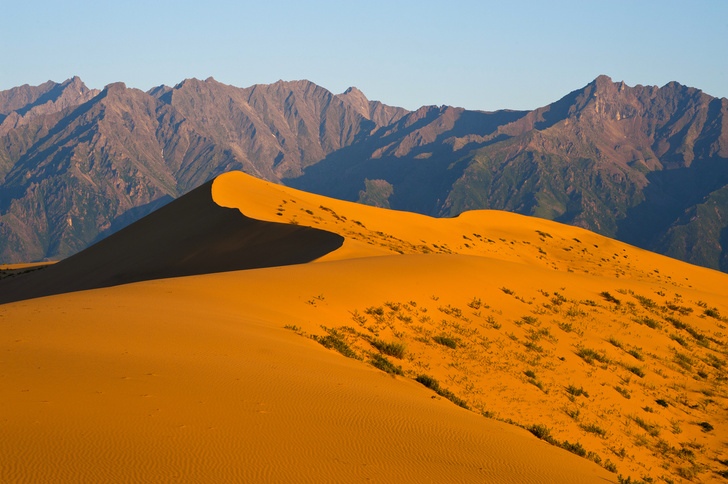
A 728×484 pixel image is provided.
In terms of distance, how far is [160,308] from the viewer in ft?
42.0

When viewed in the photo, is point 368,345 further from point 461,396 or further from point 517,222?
point 517,222

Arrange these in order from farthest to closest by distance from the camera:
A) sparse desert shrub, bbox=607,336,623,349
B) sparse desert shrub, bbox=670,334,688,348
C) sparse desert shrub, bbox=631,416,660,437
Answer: sparse desert shrub, bbox=670,334,688,348
sparse desert shrub, bbox=607,336,623,349
sparse desert shrub, bbox=631,416,660,437

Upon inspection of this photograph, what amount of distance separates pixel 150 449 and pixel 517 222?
60.8 meters

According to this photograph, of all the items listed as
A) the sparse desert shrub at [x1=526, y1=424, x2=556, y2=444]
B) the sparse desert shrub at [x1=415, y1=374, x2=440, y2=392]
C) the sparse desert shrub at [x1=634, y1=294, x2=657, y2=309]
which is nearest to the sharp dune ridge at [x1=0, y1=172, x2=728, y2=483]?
the sparse desert shrub at [x1=415, y1=374, x2=440, y2=392]

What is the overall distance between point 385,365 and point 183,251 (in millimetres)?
20212

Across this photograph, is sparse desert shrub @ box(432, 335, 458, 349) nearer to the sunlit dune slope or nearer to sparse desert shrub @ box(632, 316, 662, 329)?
the sunlit dune slope

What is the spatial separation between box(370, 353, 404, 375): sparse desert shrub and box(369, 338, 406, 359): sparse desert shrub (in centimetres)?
91

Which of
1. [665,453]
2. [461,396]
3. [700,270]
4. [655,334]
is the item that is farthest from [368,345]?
[700,270]

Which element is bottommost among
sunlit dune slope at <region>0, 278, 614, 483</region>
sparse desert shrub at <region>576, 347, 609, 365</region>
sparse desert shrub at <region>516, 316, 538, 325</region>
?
sparse desert shrub at <region>576, 347, 609, 365</region>

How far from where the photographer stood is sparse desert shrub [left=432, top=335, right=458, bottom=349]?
14.3m

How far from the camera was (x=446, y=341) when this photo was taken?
566 inches

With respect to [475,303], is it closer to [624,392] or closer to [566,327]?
[566,327]

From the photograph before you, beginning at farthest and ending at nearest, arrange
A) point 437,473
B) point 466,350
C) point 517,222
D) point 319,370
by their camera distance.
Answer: point 517,222 < point 466,350 < point 319,370 < point 437,473

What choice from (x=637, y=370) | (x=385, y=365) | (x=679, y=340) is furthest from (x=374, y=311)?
(x=679, y=340)
